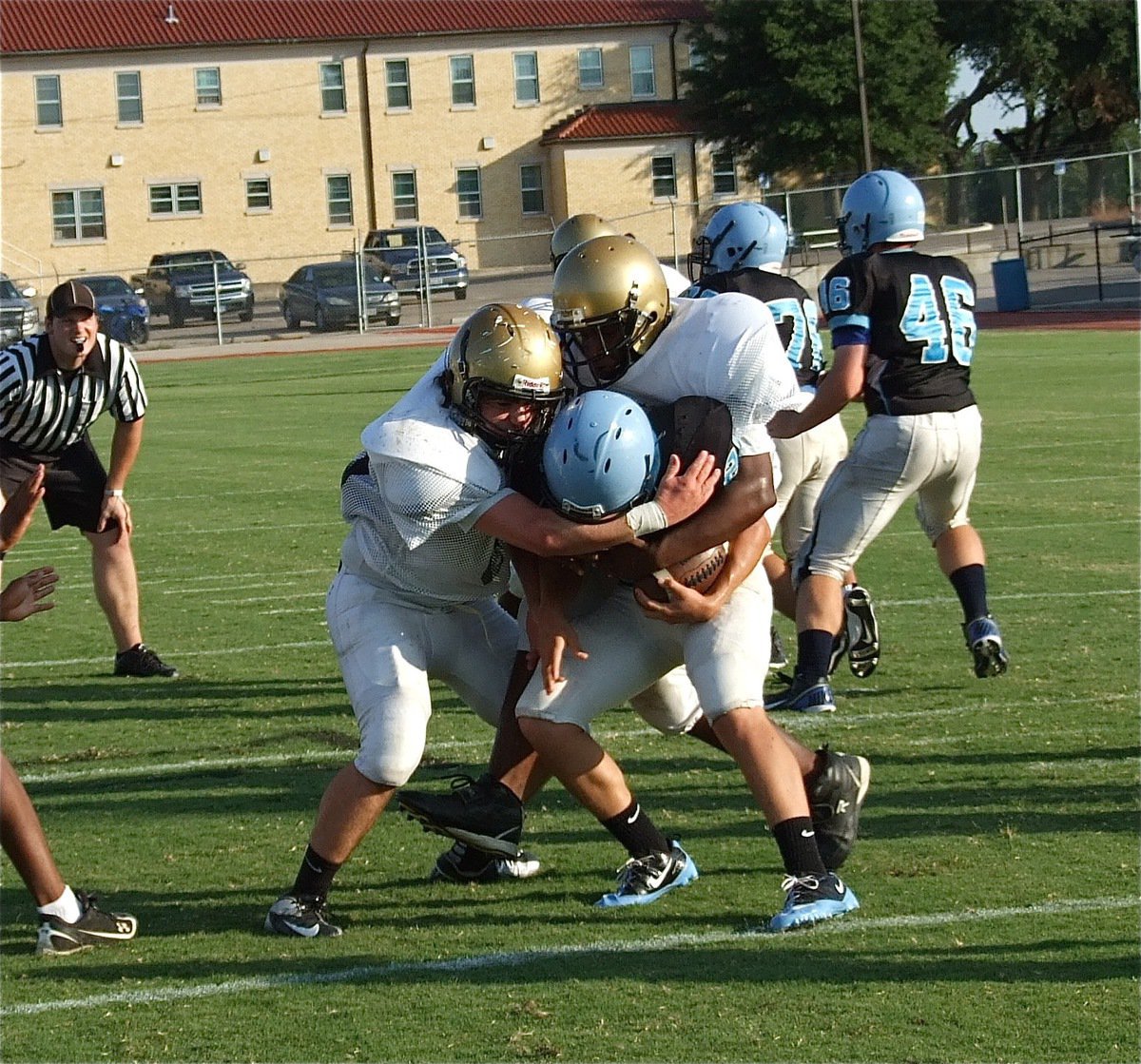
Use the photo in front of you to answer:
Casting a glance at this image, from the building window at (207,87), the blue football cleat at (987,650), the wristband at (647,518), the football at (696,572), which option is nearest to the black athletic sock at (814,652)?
the blue football cleat at (987,650)

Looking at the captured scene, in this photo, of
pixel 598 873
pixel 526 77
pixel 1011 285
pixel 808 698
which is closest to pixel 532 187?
pixel 526 77

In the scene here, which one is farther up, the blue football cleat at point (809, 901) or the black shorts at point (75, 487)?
the black shorts at point (75, 487)

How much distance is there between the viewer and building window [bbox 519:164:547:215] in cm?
5116

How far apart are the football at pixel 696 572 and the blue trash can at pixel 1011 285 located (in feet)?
83.3

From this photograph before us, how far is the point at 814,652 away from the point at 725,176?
154 feet

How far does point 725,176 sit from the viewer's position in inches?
2036

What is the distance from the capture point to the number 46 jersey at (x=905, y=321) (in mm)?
6320

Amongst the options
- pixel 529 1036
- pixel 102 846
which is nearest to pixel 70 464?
pixel 102 846

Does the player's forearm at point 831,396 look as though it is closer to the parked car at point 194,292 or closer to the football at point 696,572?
the football at point 696,572

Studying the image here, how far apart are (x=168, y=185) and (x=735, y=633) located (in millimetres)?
47426

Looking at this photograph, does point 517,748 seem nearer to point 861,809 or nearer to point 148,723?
point 861,809

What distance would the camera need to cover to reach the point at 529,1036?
140 inches

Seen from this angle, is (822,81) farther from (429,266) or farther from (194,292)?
(194,292)

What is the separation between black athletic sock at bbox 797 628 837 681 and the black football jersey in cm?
98
